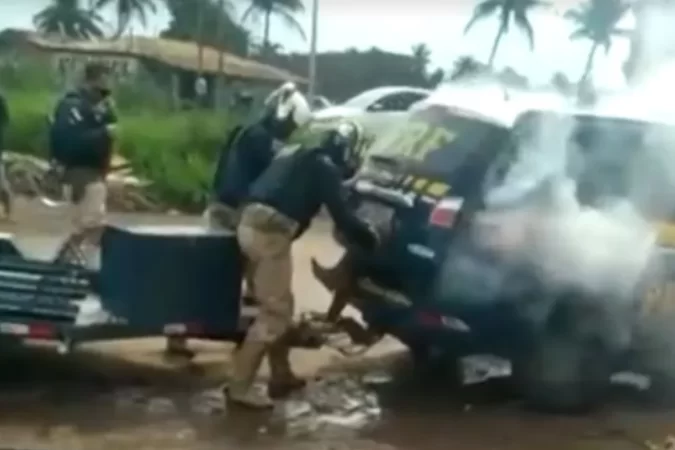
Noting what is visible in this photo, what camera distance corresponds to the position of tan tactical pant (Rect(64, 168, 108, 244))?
30.5ft

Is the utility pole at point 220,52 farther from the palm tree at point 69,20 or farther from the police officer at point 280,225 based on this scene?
the police officer at point 280,225

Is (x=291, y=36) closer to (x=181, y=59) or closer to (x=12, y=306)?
(x=181, y=59)

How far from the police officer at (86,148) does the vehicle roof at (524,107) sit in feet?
6.78

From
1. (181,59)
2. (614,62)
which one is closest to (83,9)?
(181,59)

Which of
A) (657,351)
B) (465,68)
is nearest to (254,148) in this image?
(465,68)

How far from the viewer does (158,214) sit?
12.2 metres

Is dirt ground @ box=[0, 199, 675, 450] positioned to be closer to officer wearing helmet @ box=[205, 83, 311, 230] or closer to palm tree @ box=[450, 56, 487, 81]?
officer wearing helmet @ box=[205, 83, 311, 230]

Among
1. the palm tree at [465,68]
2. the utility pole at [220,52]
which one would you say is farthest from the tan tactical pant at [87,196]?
the palm tree at [465,68]

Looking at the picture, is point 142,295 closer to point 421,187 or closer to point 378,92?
point 421,187

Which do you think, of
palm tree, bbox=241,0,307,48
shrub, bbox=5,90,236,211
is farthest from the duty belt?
shrub, bbox=5,90,236,211

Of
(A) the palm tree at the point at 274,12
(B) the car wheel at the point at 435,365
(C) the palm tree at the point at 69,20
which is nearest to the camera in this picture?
(B) the car wheel at the point at 435,365

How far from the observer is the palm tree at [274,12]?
10672 mm

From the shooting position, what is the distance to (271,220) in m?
7.62

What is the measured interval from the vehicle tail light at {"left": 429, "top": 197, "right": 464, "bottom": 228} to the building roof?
147 inches
